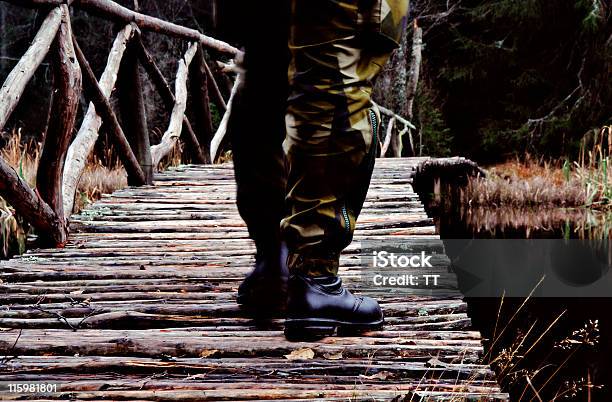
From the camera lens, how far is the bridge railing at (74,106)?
256 cm

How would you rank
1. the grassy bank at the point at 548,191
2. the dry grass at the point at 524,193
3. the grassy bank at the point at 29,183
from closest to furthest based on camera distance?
the grassy bank at the point at 29,183
the grassy bank at the point at 548,191
the dry grass at the point at 524,193

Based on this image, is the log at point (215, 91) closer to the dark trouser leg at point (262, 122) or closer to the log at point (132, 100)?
the log at point (132, 100)

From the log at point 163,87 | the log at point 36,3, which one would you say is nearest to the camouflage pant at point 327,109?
the log at point 36,3

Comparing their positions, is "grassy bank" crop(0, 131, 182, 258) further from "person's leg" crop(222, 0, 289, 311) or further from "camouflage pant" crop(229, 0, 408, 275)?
"camouflage pant" crop(229, 0, 408, 275)

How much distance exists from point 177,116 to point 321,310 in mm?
3507

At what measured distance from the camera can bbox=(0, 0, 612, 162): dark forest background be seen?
1048 centimetres

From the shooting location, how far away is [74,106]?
8.85 feet

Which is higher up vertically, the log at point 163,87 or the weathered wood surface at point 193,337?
the log at point 163,87

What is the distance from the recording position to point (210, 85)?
227 inches

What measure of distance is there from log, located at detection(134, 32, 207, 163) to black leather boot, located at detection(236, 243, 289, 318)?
8.57 feet

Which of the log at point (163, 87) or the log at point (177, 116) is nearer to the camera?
the log at point (163, 87)

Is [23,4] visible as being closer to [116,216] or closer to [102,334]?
[116,216]

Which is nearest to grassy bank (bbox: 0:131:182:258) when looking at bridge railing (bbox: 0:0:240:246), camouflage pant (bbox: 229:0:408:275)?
bridge railing (bbox: 0:0:240:246)

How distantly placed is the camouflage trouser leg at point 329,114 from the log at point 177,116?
9.74 feet
